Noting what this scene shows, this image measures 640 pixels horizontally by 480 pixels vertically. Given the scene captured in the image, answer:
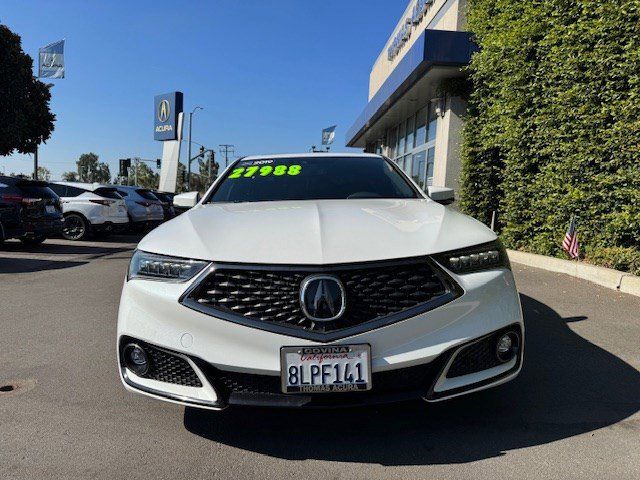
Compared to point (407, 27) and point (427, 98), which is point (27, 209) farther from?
point (407, 27)

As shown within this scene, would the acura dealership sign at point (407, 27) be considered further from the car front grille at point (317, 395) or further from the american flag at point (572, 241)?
the car front grille at point (317, 395)

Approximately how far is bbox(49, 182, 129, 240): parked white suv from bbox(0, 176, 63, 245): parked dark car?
1993mm

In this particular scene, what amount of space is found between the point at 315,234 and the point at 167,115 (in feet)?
134

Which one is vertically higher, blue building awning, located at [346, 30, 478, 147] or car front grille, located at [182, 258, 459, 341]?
blue building awning, located at [346, 30, 478, 147]

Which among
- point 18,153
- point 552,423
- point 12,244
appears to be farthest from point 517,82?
point 18,153

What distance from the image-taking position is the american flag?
24.2 ft

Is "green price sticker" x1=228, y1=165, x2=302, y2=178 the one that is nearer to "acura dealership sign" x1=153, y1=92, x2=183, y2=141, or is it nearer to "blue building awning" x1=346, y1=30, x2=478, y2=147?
"blue building awning" x1=346, y1=30, x2=478, y2=147

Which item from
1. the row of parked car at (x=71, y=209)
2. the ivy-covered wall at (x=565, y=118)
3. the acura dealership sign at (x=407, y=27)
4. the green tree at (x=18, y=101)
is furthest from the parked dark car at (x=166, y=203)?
the acura dealership sign at (x=407, y=27)

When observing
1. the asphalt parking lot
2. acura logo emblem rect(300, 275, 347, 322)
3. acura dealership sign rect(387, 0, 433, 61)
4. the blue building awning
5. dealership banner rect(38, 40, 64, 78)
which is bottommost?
the asphalt parking lot

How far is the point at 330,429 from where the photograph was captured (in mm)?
2574

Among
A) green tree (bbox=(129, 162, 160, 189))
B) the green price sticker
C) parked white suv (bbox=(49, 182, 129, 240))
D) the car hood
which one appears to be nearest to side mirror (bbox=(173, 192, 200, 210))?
the green price sticker

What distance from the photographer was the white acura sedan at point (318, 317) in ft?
7.07

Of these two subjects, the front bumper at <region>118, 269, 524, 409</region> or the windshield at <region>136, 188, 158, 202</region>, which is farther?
the windshield at <region>136, 188, 158, 202</region>

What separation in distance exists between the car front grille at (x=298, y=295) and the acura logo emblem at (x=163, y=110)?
40835mm
